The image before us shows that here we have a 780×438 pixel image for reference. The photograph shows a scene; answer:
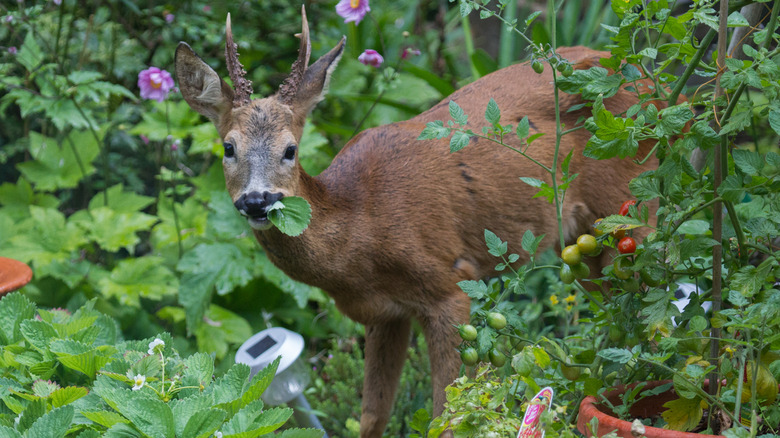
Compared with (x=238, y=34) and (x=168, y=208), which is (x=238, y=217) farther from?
(x=238, y=34)

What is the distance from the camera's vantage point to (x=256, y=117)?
3.05 m

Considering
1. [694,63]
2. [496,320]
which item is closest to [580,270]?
[496,320]

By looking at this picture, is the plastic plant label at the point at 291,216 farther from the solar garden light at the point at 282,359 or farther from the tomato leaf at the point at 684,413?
the tomato leaf at the point at 684,413

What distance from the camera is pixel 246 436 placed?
73.0 inches

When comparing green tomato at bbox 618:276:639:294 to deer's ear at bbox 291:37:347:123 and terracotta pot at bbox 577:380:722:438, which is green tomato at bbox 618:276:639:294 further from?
deer's ear at bbox 291:37:347:123

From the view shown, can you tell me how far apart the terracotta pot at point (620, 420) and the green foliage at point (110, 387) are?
2.26ft

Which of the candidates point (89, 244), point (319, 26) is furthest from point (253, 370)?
point (319, 26)

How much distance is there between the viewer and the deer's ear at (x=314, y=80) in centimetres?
319

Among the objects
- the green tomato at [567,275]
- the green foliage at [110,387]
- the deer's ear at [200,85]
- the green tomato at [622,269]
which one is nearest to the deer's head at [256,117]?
the deer's ear at [200,85]

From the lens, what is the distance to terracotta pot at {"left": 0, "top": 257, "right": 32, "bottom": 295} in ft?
9.82

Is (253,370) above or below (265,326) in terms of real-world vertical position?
above

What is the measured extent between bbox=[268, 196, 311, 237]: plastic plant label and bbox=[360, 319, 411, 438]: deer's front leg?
2.85ft

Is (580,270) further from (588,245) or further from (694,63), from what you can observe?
(694,63)

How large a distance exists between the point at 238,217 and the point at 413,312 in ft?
4.76
